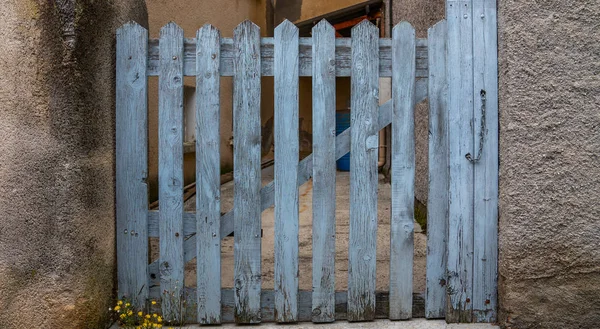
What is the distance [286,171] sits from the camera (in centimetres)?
268

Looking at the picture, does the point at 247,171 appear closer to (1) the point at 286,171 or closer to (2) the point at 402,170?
(1) the point at 286,171

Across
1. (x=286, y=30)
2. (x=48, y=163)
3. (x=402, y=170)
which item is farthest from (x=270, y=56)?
(x=48, y=163)

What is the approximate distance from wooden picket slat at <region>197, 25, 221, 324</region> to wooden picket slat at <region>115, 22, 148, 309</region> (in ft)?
0.90

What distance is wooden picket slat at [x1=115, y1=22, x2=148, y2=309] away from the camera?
2.65 metres

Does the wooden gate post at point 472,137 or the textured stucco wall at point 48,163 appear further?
the wooden gate post at point 472,137

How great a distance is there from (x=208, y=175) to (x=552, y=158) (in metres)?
1.68

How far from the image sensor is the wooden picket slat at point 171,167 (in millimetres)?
2641

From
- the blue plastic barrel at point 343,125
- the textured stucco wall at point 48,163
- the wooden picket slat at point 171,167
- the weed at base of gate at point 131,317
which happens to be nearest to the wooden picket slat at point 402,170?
the wooden picket slat at point 171,167

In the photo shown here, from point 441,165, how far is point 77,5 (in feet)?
6.21

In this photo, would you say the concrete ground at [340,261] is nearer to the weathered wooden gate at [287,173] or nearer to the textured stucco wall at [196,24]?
the weathered wooden gate at [287,173]

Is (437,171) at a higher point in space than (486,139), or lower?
lower

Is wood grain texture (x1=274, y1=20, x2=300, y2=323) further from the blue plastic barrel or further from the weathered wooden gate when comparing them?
the blue plastic barrel

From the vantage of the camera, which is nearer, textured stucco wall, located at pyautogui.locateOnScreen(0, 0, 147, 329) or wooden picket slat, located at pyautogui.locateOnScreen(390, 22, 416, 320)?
textured stucco wall, located at pyautogui.locateOnScreen(0, 0, 147, 329)

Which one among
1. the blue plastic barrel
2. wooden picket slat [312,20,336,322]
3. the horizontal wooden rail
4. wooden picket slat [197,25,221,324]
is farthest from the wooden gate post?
the blue plastic barrel
